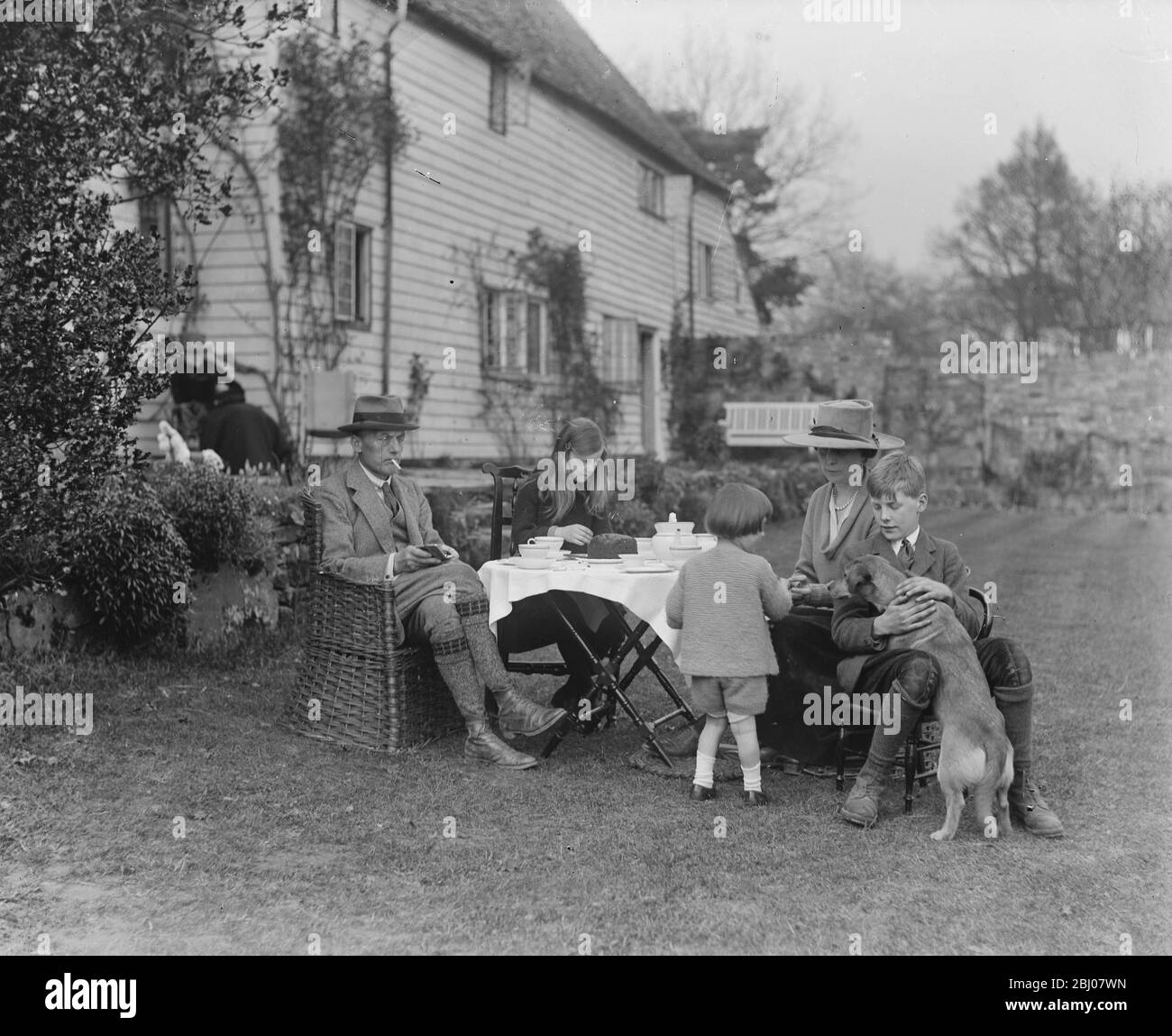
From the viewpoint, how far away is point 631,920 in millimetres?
3738

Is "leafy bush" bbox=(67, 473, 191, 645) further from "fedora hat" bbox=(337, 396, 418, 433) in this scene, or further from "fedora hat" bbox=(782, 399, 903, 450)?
"fedora hat" bbox=(782, 399, 903, 450)

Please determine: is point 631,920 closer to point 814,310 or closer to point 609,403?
point 609,403

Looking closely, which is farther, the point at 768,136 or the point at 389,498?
the point at 768,136

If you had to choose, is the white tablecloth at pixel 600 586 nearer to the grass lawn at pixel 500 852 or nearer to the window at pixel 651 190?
the grass lawn at pixel 500 852

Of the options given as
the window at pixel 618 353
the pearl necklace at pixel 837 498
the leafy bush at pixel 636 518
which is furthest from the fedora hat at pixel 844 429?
the window at pixel 618 353

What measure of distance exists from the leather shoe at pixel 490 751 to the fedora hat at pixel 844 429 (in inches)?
74.0

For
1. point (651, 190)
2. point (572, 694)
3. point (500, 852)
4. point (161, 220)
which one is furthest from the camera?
point (651, 190)

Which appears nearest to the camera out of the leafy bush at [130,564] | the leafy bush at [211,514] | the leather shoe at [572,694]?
the leather shoe at [572,694]

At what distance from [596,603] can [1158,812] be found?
258 centimetres

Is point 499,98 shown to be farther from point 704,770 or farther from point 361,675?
point 704,770

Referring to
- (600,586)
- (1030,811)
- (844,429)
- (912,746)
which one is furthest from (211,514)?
(1030,811)

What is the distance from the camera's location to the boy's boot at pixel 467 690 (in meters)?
5.63

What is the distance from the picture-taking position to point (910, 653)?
185 inches

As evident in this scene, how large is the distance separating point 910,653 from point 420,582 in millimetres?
2271
